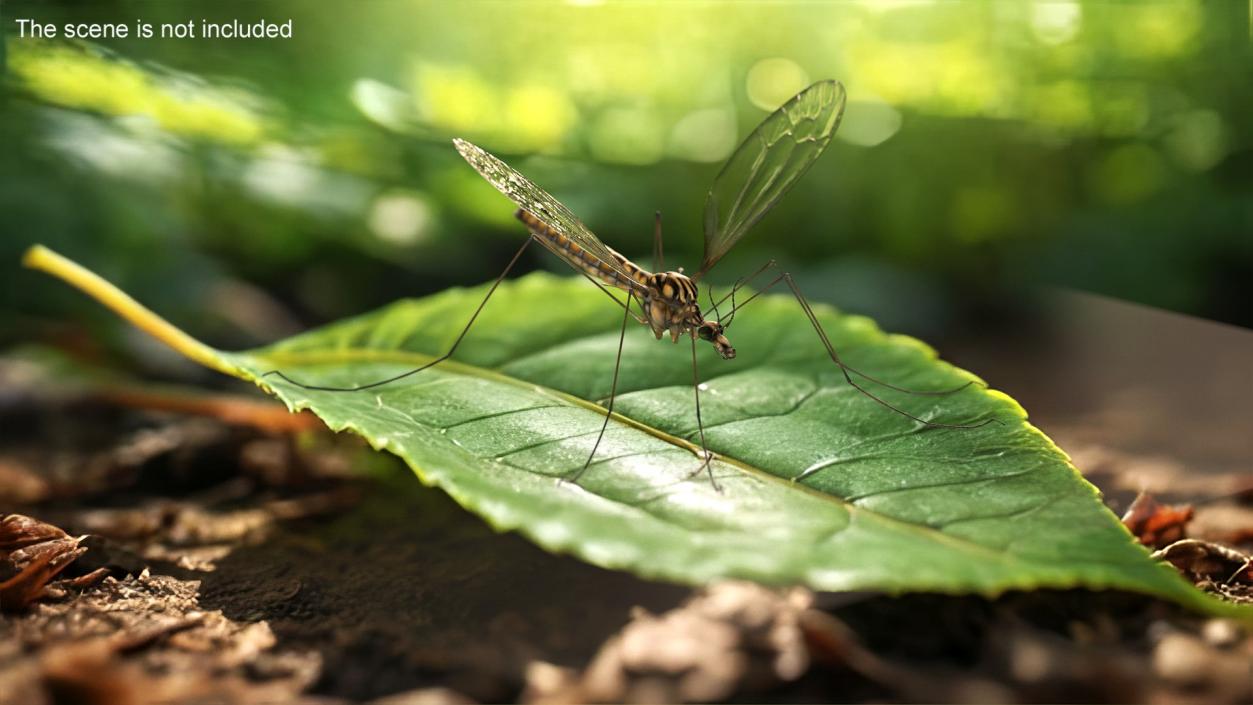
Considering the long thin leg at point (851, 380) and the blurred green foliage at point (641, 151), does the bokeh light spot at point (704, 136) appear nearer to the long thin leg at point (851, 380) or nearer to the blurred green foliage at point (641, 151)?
the blurred green foliage at point (641, 151)

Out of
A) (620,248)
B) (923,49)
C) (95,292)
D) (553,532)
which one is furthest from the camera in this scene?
(923,49)

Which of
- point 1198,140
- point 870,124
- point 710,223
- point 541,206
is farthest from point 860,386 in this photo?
point 1198,140

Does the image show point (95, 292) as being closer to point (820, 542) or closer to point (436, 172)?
point (436, 172)

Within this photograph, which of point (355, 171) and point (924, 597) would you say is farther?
point (355, 171)

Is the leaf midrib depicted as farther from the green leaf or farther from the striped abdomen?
the striped abdomen

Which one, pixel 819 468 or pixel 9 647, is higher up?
pixel 819 468

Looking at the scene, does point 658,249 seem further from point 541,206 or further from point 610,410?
point 610,410

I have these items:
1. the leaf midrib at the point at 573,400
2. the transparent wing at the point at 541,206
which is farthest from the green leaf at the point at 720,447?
the transparent wing at the point at 541,206

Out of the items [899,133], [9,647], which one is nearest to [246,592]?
[9,647]
